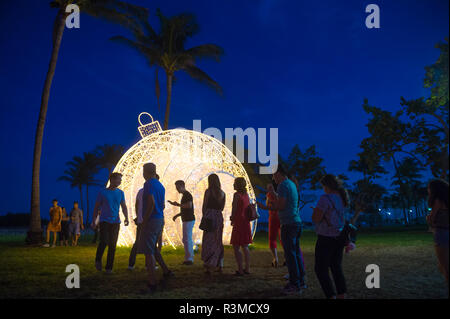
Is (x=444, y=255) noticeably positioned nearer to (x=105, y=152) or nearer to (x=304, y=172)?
(x=304, y=172)

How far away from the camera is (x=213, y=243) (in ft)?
23.4

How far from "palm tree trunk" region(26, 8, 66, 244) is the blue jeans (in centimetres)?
1160

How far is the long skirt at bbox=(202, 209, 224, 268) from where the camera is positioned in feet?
23.1

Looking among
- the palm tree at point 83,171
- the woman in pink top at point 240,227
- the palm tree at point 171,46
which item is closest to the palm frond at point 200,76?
the palm tree at point 171,46

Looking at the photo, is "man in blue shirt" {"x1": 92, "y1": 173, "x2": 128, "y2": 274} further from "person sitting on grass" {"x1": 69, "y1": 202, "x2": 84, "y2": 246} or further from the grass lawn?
"person sitting on grass" {"x1": 69, "y1": 202, "x2": 84, "y2": 246}

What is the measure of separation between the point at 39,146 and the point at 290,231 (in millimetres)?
12442

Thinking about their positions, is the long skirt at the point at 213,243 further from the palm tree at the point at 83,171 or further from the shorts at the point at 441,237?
the palm tree at the point at 83,171

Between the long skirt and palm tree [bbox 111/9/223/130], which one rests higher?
palm tree [bbox 111/9/223/130]

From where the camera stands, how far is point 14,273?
709 centimetres

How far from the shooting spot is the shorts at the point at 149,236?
5.35 metres

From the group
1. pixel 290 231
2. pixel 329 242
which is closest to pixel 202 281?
pixel 290 231

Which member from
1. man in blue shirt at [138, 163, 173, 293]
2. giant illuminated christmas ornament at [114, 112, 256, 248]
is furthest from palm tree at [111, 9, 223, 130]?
man in blue shirt at [138, 163, 173, 293]

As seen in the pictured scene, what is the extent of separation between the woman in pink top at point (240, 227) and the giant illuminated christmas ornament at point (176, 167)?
3.88 metres

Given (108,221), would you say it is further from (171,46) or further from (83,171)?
(83,171)
